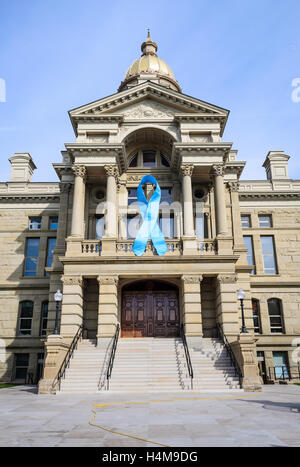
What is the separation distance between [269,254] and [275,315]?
15.6 feet

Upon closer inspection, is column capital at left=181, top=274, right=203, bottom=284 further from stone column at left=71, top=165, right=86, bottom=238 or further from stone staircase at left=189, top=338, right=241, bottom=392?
stone column at left=71, top=165, right=86, bottom=238

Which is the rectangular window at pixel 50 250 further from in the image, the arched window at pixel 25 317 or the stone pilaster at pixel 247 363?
the stone pilaster at pixel 247 363

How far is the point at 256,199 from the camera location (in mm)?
32250

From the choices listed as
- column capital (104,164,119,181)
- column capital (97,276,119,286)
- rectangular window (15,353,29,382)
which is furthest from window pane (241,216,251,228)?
rectangular window (15,353,29,382)

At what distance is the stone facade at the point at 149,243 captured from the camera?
2277cm

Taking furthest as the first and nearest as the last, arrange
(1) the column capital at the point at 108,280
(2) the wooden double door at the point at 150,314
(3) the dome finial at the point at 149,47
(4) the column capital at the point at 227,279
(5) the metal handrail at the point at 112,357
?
(3) the dome finial at the point at 149,47 < (2) the wooden double door at the point at 150,314 < (4) the column capital at the point at 227,279 < (1) the column capital at the point at 108,280 < (5) the metal handrail at the point at 112,357

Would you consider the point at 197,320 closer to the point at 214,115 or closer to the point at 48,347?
the point at 48,347

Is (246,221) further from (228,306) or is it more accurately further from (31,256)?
(31,256)

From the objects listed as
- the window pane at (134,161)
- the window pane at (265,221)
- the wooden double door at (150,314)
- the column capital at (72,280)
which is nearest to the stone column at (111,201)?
the column capital at (72,280)

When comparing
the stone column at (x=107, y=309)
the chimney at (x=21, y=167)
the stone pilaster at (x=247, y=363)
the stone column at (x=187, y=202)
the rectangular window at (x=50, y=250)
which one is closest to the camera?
the stone pilaster at (x=247, y=363)

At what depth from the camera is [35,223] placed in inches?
1262

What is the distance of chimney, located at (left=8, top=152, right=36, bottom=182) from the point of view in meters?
34.0

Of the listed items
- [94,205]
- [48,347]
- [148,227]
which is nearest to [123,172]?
[94,205]

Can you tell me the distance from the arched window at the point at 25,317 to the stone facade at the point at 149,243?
0.40ft
